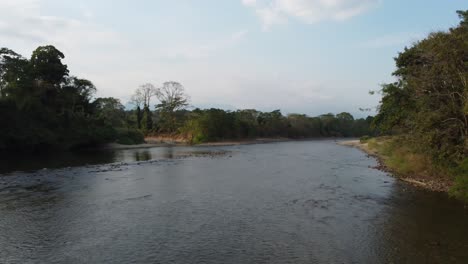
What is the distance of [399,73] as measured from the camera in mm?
27719

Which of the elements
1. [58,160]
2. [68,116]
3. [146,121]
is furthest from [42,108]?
[146,121]

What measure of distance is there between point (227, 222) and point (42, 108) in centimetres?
4562

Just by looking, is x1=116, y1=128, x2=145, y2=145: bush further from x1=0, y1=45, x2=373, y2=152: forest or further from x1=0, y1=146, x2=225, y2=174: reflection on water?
x1=0, y1=146, x2=225, y2=174: reflection on water

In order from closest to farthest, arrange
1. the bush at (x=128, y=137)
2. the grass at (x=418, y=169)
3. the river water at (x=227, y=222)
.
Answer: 1. the river water at (x=227, y=222)
2. the grass at (x=418, y=169)
3. the bush at (x=128, y=137)

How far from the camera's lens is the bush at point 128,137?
223ft

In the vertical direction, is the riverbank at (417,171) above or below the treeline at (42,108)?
below

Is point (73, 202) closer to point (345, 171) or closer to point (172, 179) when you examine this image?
point (172, 179)

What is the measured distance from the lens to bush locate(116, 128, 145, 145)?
68062mm

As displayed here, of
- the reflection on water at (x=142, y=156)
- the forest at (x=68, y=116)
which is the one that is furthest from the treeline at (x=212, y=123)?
Result: the reflection on water at (x=142, y=156)

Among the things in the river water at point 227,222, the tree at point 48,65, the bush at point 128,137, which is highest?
the tree at point 48,65

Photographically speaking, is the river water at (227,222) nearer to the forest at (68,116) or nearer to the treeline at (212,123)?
the forest at (68,116)

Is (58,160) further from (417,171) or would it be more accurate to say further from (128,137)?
(128,137)

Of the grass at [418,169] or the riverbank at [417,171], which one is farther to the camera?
the grass at [418,169]

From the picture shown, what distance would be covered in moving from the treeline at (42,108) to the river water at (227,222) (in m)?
26.2
